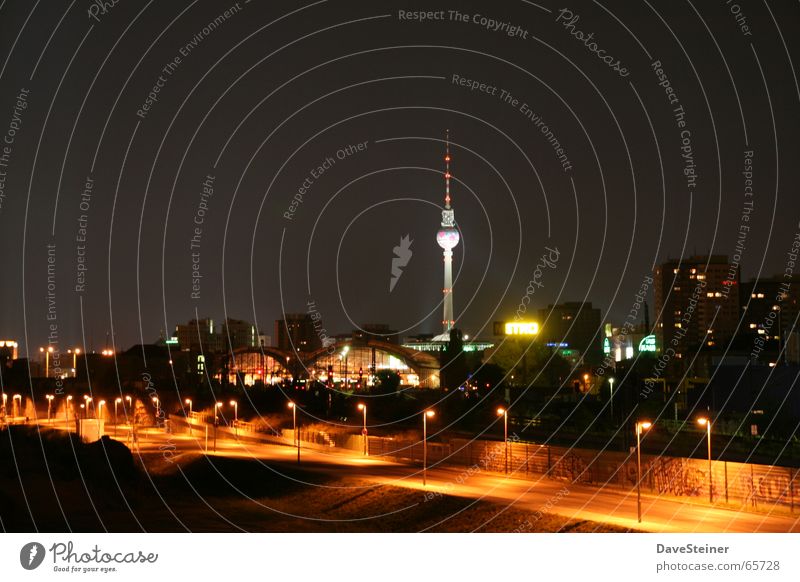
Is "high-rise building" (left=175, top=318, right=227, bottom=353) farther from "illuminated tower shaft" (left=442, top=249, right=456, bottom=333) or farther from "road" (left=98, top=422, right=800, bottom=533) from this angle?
"road" (left=98, top=422, right=800, bottom=533)

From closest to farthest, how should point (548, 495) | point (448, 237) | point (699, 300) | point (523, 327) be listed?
point (548, 495) < point (523, 327) < point (699, 300) < point (448, 237)

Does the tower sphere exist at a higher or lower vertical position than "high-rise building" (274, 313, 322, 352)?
higher

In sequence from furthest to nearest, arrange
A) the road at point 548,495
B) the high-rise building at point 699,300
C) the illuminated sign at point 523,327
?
1. the high-rise building at point 699,300
2. the illuminated sign at point 523,327
3. the road at point 548,495

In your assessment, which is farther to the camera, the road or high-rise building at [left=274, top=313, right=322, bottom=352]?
high-rise building at [left=274, top=313, right=322, bottom=352]

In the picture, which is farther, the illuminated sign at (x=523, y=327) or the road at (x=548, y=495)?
the illuminated sign at (x=523, y=327)

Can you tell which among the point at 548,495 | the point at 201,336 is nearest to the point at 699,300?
the point at 201,336

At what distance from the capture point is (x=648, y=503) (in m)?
18.0

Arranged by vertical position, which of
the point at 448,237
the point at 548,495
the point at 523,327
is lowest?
the point at 548,495

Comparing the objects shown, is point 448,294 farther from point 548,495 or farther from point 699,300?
point 548,495

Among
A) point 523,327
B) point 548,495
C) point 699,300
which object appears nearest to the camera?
point 548,495

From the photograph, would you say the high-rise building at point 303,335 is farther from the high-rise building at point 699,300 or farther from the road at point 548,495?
the road at point 548,495

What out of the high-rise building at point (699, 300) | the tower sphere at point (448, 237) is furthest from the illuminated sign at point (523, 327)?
the tower sphere at point (448, 237)

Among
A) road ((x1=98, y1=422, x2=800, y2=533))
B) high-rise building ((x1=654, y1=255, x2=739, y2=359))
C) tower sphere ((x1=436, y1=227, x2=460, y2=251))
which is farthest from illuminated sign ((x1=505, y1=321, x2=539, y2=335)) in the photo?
road ((x1=98, y1=422, x2=800, y2=533))
